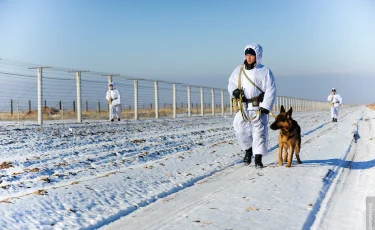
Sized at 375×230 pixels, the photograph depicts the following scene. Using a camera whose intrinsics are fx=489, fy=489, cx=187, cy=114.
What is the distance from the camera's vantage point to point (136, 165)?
823 cm

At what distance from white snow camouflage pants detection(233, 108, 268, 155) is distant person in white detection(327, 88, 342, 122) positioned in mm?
19102

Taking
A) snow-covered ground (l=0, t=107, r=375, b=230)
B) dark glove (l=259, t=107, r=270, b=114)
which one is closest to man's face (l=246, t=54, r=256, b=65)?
dark glove (l=259, t=107, r=270, b=114)

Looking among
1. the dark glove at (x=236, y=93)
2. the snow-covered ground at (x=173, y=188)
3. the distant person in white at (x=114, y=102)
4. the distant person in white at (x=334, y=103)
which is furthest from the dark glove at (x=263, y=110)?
the distant person in white at (x=334, y=103)

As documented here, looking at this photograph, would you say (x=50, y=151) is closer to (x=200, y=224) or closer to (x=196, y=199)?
(x=196, y=199)

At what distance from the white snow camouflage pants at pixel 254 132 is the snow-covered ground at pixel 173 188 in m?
0.39

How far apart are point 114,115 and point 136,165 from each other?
17.0m

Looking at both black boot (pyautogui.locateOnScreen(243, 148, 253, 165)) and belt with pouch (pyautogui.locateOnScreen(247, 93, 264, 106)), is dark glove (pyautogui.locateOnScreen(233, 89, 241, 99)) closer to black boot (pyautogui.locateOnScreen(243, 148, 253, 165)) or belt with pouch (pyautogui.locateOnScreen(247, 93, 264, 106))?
belt with pouch (pyautogui.locateOnScreen(247, 93, 264, 106))

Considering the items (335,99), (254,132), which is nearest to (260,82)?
(254,132)

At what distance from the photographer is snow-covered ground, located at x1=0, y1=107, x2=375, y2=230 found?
4.68m

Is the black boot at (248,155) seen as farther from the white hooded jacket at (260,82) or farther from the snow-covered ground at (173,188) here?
the white hooded jacket at (260,82)

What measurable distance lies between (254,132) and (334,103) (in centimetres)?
2066

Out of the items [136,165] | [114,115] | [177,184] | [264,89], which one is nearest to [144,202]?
[177,184]

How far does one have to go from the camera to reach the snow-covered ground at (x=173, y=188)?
4684 mm

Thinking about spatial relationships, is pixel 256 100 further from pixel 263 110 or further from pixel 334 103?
pixel 334 103
